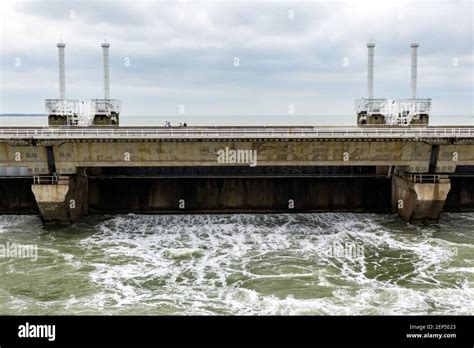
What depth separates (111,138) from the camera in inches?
1339

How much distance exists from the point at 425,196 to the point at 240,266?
17.5m

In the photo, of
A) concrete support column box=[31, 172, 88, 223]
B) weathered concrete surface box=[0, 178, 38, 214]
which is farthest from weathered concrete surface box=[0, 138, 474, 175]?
weathered concrete surface box=[0, 178, 38, 214]

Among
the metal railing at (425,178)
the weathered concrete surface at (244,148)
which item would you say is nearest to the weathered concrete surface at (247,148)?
the weathered concrete surface at (244,148)

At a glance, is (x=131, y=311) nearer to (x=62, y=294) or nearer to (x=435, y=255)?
(x=62, y=294)

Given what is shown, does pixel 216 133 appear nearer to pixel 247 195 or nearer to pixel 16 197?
pixel 247 195

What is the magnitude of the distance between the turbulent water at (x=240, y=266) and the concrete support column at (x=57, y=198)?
101 centimetres

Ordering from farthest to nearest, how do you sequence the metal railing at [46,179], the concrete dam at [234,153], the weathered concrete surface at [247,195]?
the weathered concrete surface at [247,195], the metal railing at [46,179], the concrete dam at [234,153]

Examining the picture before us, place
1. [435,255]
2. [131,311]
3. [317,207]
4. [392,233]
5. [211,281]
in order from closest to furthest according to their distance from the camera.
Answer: [131,311] → [211,281] → [435,255] → [392,233] → [317,207]

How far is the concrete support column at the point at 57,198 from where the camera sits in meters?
34.3

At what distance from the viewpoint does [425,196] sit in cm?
3484

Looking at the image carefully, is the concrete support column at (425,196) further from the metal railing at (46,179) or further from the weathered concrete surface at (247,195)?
the metal railing at (46,179)

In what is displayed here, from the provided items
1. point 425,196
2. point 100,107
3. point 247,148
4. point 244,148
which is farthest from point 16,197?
point 425,196
